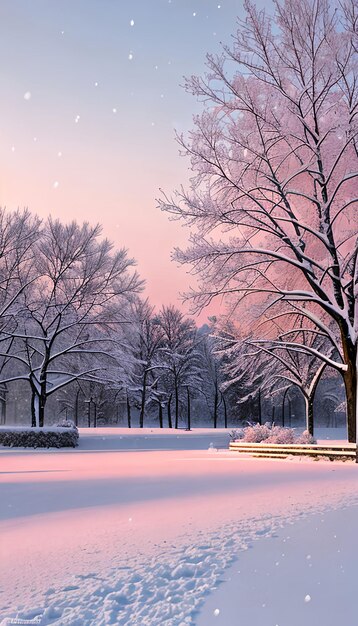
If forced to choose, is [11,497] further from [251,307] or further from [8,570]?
[251,307]

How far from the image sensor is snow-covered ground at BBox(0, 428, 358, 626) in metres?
4.46

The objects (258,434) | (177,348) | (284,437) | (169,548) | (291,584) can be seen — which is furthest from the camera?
(177,348)

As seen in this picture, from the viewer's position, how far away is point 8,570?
5.48 metres

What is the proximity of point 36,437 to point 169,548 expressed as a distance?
2049cm

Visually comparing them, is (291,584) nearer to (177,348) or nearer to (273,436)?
(273,436)

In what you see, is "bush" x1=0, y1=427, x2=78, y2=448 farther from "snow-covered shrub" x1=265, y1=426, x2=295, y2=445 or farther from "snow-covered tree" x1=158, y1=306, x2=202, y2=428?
"snow-covered tree" x1=158, y1=306, x2=202, y2=428

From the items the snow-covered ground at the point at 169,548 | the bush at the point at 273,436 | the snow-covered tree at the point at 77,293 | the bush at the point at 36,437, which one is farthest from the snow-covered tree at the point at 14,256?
the snow-covered ground at the point at 169,548

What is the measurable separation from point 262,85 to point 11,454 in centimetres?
1638

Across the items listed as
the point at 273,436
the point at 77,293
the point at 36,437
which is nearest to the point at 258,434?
the point at 273,436

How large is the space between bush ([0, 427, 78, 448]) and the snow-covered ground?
13.7 metres

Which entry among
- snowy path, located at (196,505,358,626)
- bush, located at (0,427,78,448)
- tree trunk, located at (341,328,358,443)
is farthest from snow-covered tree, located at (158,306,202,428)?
snowy path, located at (196,505,358,626)

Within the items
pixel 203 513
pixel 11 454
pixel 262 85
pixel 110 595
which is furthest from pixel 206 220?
pixel 110 595

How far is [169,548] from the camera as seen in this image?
6078mm

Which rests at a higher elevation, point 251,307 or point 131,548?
point 251,307
